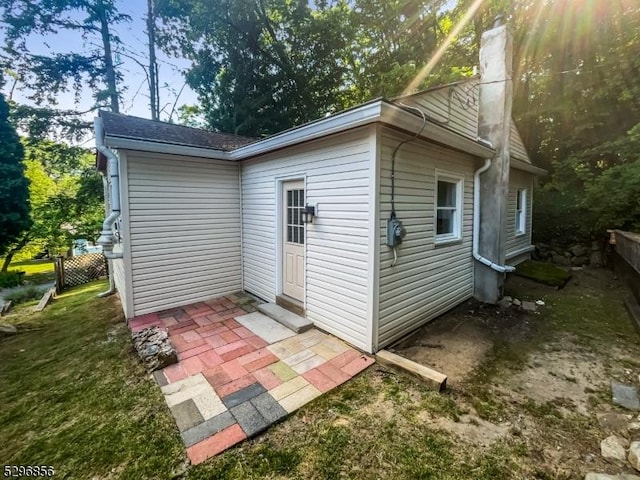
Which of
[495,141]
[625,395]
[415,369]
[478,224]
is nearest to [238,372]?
[415,369]

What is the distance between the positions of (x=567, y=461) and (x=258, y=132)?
42.0ft

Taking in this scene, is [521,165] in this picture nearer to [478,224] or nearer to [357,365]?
[478,224]

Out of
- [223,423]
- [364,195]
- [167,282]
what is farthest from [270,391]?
[167,282]

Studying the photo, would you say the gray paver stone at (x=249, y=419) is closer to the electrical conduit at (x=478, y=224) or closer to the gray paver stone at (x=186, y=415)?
the gray paver stone at (x=186, y=415)

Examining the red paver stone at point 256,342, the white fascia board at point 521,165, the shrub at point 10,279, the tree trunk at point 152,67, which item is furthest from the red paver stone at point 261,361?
the tree trunk at point 152,67

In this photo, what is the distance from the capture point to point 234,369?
3.14 m

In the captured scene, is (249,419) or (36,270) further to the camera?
(36,270)

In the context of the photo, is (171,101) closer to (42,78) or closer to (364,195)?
(42,78)

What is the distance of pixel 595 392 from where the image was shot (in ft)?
9.18

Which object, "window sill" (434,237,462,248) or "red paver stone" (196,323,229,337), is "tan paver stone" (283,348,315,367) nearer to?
"red paver stone" (196,323,229,337)

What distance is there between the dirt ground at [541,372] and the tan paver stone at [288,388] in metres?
1.20

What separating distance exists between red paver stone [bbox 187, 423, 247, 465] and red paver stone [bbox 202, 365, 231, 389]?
634 millimetres

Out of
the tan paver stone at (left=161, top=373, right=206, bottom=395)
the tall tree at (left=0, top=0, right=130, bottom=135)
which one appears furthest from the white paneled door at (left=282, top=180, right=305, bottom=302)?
the tall tree at (left=0, top=0, right=130, bottom=135)

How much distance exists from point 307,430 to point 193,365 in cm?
163
